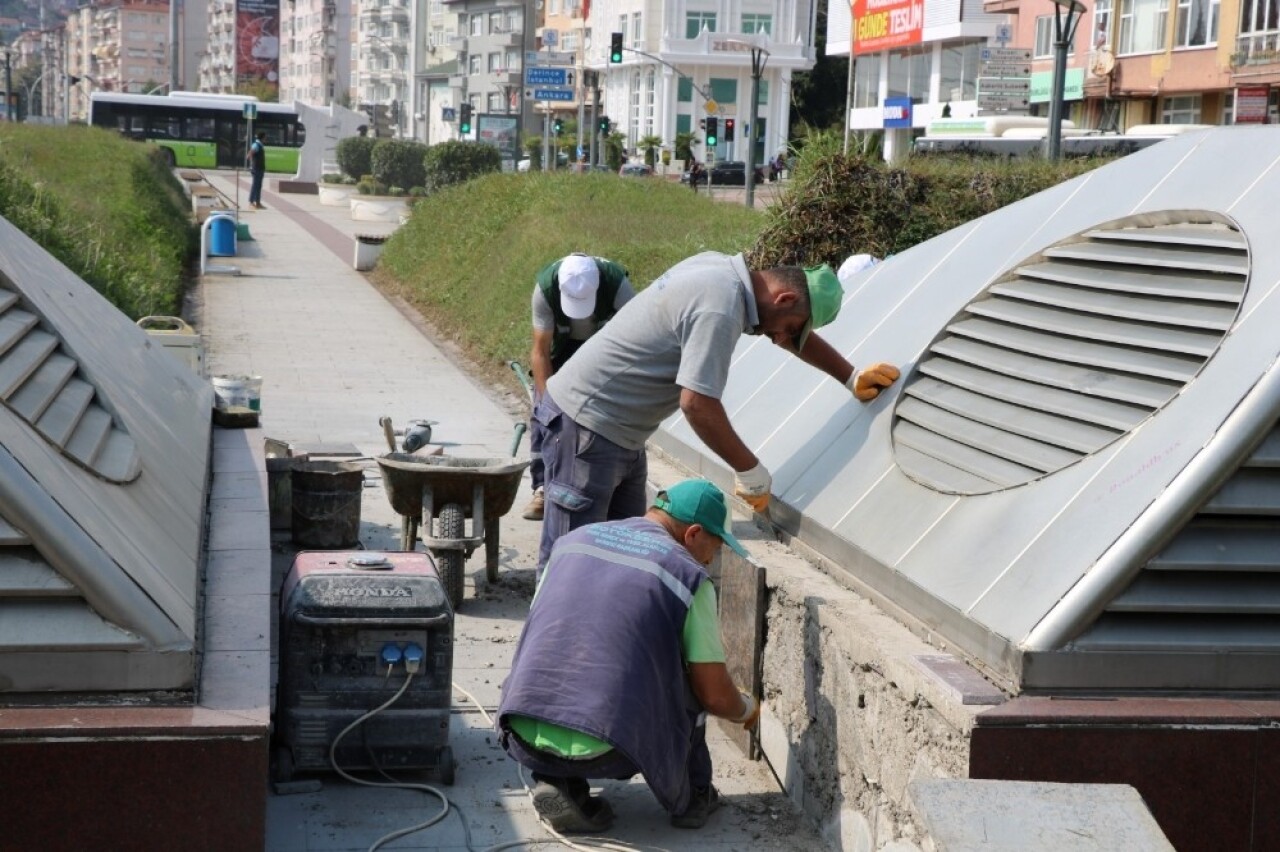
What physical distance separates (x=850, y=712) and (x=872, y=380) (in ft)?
5.49

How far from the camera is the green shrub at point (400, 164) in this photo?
48000 millimetres

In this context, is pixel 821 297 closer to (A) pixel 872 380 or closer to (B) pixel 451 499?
(A) pixel 872 380

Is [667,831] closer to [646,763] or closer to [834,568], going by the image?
[646,763]

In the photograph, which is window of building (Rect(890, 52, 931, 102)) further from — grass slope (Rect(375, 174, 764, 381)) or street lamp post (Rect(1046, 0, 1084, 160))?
street lamp post (Rect(1046, 0, 1084, 160))

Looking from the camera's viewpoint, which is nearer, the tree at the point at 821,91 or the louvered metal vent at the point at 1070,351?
the louvered metal vent at the point at 1070,351

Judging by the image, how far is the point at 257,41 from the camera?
5027 inches

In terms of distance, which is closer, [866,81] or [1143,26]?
[1143,26]

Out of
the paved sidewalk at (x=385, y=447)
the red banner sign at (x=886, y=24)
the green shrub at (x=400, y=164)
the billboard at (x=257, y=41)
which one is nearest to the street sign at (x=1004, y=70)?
the red banner sign at (x=886, y=24)

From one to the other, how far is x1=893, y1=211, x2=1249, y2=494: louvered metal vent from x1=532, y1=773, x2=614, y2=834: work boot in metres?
1.49

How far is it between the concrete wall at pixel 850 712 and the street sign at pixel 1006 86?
118 feet

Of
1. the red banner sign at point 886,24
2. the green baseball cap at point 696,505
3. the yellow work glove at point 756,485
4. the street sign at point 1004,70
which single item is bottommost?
the yellow work glove at point 756,485

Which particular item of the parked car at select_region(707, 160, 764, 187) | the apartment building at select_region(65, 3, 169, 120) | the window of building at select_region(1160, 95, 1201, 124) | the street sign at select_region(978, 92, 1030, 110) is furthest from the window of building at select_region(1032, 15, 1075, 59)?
the apartment building at select_region(65, 3, 169, 120)

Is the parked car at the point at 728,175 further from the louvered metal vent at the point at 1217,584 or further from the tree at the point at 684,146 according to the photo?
the louvered metal vent at the point at 1217,584

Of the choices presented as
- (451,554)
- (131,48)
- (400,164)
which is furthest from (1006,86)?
(131,48)
